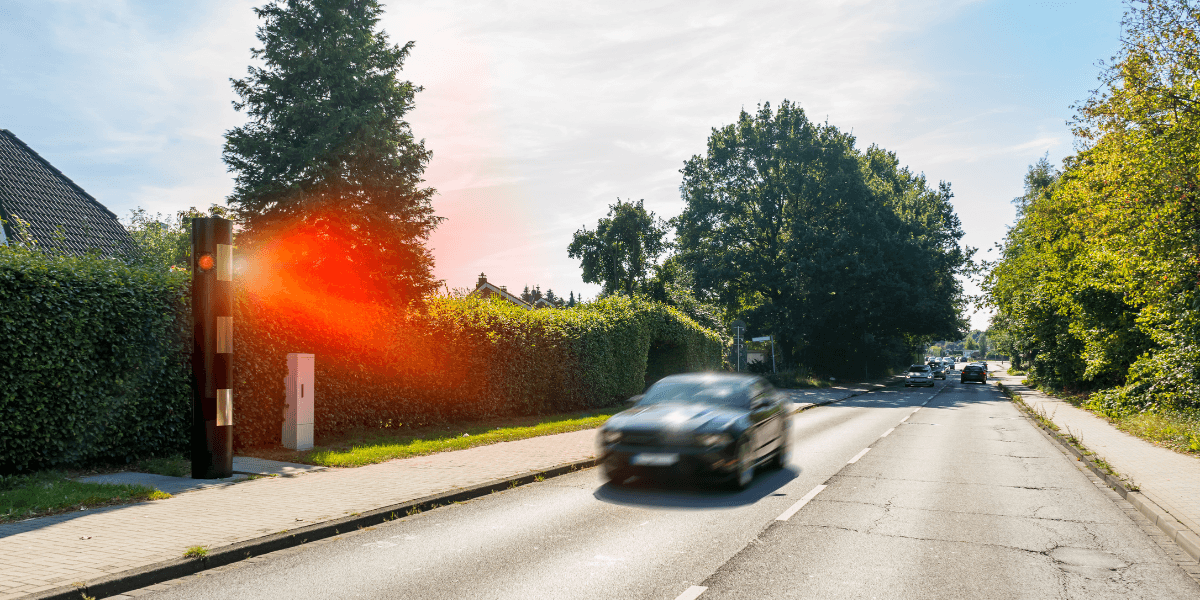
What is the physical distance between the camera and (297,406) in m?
11.8

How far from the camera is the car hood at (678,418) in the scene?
9.07 meters

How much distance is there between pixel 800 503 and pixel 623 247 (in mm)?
61838

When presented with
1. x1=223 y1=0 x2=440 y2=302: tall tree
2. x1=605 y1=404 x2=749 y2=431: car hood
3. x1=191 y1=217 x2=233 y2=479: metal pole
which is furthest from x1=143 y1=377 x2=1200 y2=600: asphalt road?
x1=223 y1=0 x2=440 y2=302: tall tree

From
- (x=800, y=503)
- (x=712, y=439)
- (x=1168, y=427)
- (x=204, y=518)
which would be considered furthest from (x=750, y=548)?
(x=1168, y=427)

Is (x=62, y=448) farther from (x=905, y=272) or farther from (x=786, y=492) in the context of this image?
(x=905, y=272)

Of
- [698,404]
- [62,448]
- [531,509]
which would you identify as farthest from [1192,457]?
[62,448]

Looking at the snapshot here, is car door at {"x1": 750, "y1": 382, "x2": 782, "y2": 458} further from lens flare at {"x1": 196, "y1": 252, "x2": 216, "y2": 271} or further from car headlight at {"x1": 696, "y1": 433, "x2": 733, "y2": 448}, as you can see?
lens flare at {"x1": 196, "y1": 252, "x2": 216, "y2": 271}

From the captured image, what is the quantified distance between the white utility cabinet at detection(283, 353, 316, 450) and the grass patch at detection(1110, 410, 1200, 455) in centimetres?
1534

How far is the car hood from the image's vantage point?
29.8ft

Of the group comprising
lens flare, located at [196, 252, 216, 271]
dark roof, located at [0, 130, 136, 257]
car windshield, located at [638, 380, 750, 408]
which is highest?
dark roof, located at [0, 130, 136, 257]

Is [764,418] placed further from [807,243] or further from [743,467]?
[807,243]

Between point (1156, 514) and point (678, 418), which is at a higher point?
point (678, 418)

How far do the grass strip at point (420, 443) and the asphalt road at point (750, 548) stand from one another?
300 centimetres

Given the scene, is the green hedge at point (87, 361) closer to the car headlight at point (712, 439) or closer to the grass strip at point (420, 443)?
the grass strip at point (420, 443)
